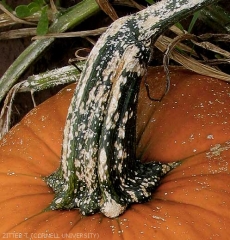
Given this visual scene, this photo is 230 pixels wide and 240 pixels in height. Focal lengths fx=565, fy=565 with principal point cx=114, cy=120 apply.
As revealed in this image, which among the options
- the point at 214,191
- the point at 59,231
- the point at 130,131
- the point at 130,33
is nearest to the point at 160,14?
the point at 130,33

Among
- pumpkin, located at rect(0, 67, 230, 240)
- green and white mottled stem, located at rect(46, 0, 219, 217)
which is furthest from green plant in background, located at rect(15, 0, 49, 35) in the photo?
green and white mottled stem, located at rect(46, 0, 219, 217)

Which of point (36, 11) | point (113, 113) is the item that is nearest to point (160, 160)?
point (113, 113)

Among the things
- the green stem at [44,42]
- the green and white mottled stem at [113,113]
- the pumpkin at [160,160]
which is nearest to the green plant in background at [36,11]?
the green stem at [44,42]

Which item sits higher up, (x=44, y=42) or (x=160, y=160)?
(x=44, y=42)

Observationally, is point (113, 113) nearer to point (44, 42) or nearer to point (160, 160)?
point (160, 160)

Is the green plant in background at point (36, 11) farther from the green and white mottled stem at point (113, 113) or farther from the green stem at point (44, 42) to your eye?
the green and white mottled stem at point (113, 113)

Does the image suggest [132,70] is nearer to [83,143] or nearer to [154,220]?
[83,143]
